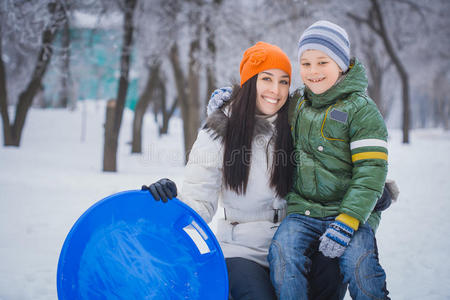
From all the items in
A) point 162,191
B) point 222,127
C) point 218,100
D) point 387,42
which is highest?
point 387,42

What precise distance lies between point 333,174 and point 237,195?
595 millimetres

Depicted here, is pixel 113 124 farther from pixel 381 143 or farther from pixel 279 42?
pixel 381 143

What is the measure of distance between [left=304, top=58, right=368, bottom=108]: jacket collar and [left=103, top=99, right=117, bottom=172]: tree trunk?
6.67m

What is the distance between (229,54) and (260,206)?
23.9 ft

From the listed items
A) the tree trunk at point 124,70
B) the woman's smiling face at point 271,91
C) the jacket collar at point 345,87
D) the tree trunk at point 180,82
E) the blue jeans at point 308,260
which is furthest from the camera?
the tree trunk at point 180,82

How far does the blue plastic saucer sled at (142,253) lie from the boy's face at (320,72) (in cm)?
103

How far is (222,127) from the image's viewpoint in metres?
2.14

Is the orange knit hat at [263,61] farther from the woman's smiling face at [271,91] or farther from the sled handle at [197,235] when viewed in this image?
the sled handle at [197,235]

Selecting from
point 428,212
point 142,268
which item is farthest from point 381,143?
point 428,212

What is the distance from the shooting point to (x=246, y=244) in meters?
2.03

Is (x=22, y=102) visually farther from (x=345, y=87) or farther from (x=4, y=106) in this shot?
(x=345, y=87)

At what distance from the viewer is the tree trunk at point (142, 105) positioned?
455 inches

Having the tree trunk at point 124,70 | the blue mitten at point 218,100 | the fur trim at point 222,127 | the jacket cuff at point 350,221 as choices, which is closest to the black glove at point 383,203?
the jacket cuff at point 350,221

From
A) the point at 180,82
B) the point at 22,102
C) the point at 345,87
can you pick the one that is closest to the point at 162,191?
the point at 345,87
